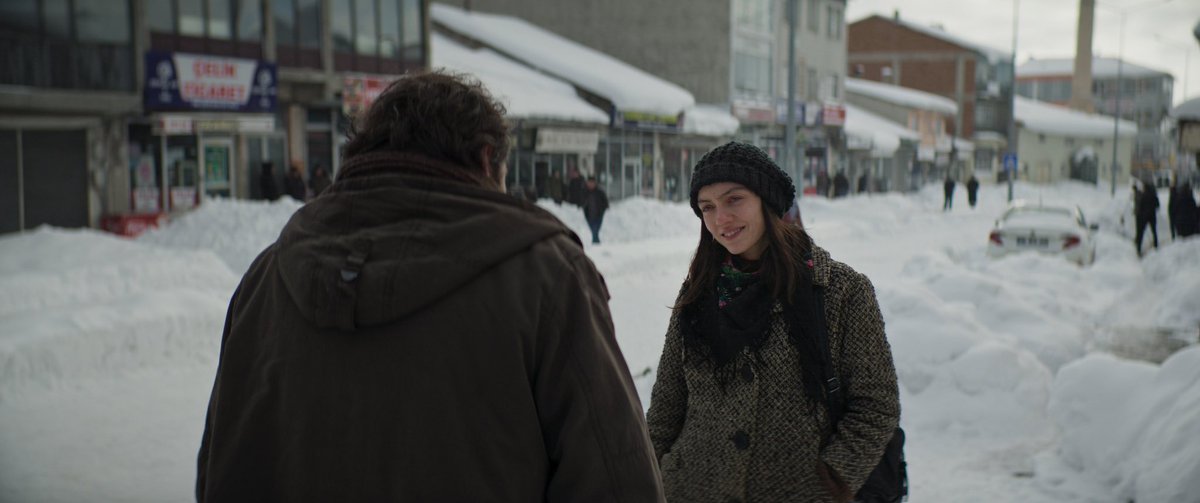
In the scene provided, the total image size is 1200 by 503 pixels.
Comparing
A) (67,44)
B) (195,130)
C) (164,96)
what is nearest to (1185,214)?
(195,130)

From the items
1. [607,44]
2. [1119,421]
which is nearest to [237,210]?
[1119,421]

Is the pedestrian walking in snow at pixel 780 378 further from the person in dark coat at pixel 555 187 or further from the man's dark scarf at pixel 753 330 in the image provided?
the person in dark coat at pixel 555 187

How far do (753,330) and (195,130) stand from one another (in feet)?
64.7

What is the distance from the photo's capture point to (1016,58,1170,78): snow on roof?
10094 cm

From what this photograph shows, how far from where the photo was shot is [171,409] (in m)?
7.69

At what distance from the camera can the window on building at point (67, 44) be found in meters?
17.6

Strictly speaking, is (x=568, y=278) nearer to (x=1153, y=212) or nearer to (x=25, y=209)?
(x=25, y=209)

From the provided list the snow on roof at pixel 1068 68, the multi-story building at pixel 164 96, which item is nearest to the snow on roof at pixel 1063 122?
the snow on roof at pixel 1068 68

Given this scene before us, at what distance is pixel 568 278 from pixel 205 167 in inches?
840

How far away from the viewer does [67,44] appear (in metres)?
18.4

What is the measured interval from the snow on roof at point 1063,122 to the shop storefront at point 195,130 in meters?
57.8

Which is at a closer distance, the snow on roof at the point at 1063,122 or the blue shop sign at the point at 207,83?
the blue shop sign at the point at 207,83

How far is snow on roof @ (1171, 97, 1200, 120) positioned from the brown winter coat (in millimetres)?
12902

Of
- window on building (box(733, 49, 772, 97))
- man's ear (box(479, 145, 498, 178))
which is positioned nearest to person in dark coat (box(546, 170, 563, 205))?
window on building (box(733, 49, 772, 97))
